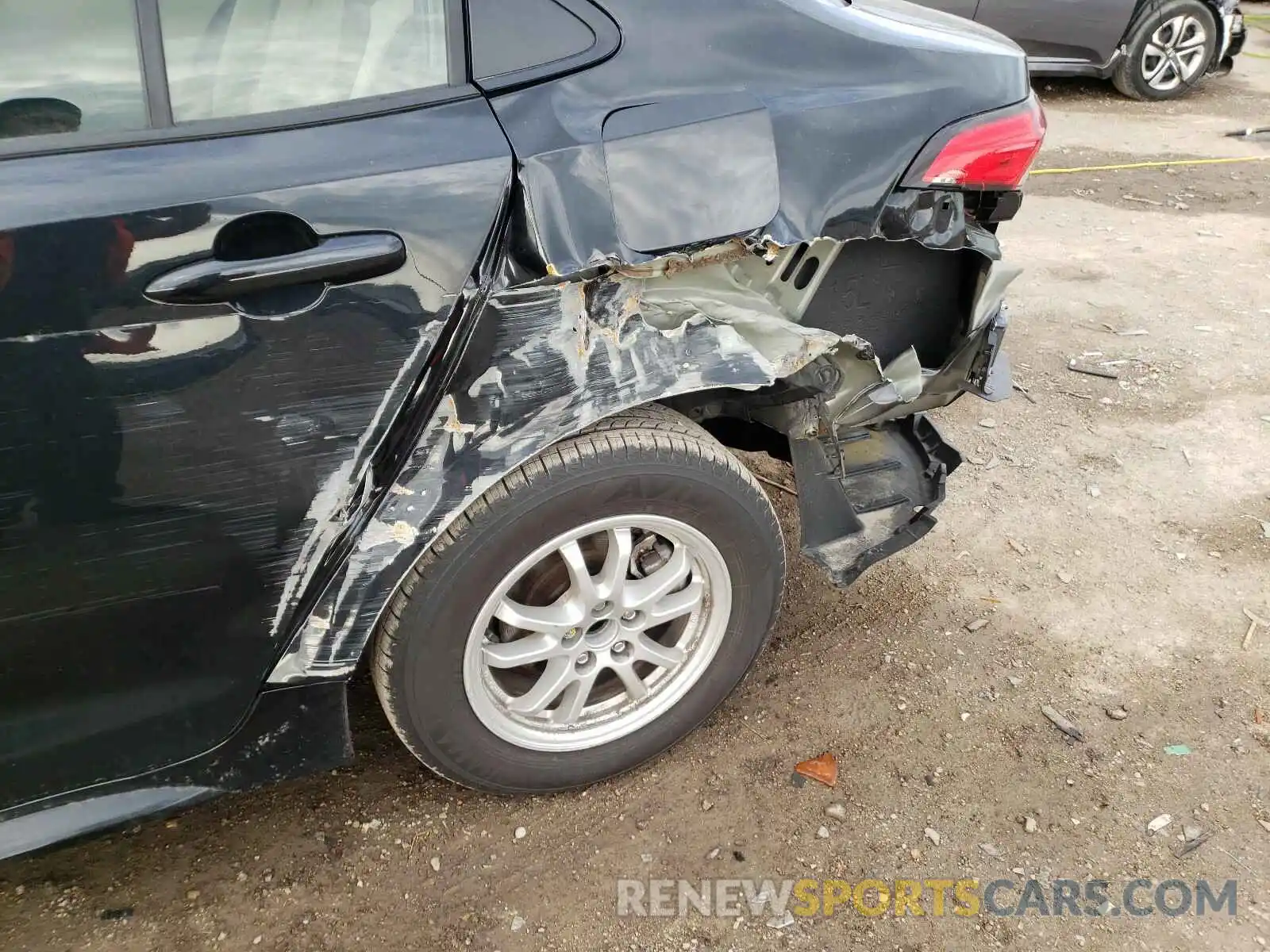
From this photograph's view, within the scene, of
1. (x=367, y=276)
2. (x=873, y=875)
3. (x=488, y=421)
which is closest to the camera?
(x=367, y=276)

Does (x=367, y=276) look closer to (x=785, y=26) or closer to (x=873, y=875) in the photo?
(x=785, y=26)

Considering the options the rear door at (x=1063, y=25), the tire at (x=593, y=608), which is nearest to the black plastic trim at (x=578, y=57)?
the tire at (x=593, y=608)

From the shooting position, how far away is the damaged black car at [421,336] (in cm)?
136

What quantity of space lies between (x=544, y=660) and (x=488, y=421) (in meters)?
0.63

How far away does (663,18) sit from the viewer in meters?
1.68

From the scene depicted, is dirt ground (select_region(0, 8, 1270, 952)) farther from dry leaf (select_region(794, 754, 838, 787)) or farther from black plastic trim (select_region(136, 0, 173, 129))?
black plastic trim (select_region(136, 0, 173, 129))

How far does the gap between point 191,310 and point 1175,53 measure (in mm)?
8473

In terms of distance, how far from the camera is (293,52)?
148 cm

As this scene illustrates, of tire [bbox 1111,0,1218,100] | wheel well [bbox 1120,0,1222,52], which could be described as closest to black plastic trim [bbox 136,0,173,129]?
wheel well [bbox 1120,0,1222,52]

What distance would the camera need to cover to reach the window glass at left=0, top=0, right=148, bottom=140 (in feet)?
4.36

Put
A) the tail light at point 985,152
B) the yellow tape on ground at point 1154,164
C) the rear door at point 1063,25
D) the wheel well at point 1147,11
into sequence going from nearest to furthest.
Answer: the tail light at point 985,152, the yellow tape on ground at point 1154,164, the rear door at point 1063,25, the wheel well at point 1147,11

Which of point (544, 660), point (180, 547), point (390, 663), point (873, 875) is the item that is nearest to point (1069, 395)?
point (873, 875)

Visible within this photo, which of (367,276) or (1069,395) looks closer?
(367,276)

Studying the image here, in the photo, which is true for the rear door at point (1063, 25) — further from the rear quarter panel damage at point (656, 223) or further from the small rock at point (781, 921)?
the small rock at point (781, 921)
